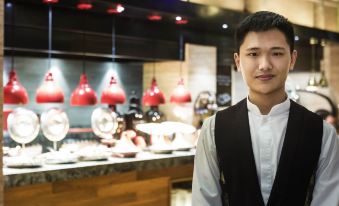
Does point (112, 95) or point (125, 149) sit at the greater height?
point (112, 95)

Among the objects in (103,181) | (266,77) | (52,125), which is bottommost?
(103,181)

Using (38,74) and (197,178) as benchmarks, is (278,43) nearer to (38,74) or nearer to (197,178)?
(197,178)

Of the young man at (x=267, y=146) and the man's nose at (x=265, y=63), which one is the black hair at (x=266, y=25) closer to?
the young man at (x=267, y=146)

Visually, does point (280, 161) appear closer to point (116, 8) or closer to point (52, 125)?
point (52, 125)

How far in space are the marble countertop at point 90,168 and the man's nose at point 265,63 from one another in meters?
2.41

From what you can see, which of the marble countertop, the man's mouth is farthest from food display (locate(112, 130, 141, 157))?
the man's mouth

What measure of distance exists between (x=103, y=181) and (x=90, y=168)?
0.20 meters

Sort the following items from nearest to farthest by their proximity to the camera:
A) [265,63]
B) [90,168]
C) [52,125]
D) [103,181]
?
1. [265,63]
2. [90,168]
3. [103,181]
4. [52,125]

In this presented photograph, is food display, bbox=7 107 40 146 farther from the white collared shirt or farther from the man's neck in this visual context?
the man's neck

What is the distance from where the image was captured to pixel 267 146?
5.80ft

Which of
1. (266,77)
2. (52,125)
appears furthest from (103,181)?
(266,77)

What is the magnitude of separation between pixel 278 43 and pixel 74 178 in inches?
102

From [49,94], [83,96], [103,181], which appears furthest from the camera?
[83,96]

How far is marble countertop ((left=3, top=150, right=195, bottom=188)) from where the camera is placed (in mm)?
3617
